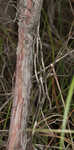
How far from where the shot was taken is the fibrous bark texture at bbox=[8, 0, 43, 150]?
0.63m

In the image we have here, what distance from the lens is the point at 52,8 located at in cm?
107

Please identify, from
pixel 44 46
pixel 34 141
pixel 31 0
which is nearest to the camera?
pixel 31 0

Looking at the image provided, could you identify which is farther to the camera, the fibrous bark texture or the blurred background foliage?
the blurred background foliage

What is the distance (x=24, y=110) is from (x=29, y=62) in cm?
14

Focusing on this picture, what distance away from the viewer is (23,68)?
661mm

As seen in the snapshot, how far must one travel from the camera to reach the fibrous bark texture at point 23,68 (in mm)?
629

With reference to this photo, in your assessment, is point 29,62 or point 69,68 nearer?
point 29,62

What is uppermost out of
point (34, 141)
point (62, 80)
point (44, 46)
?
point (44, 46)

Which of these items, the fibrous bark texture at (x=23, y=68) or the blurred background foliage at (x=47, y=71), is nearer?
the fibrous bark texture at (x=23, y=68)

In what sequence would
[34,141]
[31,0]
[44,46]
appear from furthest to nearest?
[44,46]
[34,141]
[31,0]

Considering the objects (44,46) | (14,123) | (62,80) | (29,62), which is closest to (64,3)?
(44,46)

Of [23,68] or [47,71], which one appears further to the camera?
[47,71]

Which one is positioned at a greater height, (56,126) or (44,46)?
(44,46)

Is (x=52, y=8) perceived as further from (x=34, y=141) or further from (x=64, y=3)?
(x=34, y=141)
